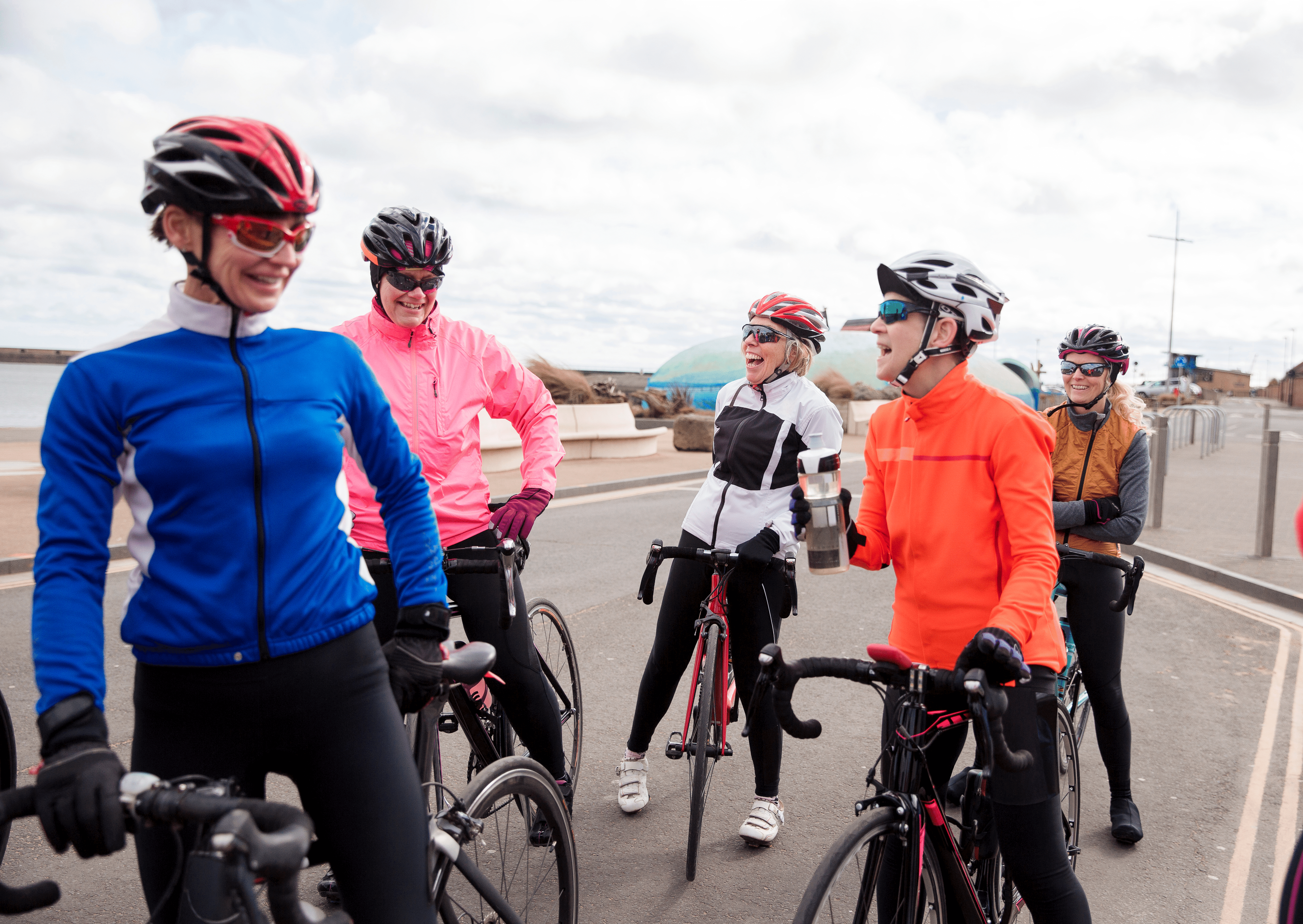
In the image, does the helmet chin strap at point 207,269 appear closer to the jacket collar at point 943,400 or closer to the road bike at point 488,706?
the road bike at point 488,706

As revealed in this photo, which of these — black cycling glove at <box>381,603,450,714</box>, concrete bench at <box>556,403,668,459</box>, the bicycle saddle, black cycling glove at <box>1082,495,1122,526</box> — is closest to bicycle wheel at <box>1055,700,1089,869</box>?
black cycling glove at <box>1082,495,1122,526</box>

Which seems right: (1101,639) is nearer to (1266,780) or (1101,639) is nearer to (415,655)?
(1266,780)

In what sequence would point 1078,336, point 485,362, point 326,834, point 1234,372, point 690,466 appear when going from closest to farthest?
1. point 326,834
2. point 485,362
3. point 1078,336
4. point 690,466
5. point 1234,372

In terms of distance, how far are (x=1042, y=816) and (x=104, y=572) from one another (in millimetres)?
2181

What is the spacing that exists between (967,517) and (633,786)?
2289 millimetres

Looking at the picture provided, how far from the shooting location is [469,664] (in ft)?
7.23

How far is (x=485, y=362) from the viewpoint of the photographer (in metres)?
3.58

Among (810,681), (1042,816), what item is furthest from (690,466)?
(1042,816)

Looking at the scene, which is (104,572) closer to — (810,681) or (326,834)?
(326,834)

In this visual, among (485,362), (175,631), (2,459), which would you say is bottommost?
(2,459)

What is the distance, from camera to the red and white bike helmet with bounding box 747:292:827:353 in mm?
4160

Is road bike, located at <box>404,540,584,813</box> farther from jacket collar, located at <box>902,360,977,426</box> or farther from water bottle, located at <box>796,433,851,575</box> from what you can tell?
jacket collar, located at <box>902,360,977,426</box>

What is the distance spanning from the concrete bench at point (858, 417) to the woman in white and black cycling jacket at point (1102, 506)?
3069 centimetres

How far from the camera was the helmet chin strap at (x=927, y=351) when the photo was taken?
269 cm
